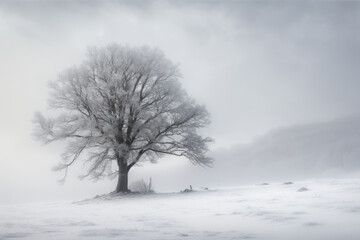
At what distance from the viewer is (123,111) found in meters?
16.5

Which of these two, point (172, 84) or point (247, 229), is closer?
point (247, 229)

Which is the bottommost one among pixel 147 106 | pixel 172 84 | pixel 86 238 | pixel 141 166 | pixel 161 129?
pixel 86 238

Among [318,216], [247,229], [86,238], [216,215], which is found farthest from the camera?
[216,215]

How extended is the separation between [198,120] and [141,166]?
13.2ft

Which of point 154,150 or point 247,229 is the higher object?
point 154,150

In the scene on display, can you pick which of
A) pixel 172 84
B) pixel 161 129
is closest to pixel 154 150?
pixel 161 129

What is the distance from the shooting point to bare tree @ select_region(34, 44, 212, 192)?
54.4 feet

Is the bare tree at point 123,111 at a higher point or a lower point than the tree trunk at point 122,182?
higher

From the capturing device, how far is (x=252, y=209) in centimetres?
778

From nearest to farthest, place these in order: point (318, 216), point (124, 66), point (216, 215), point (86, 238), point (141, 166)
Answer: point (86, 238)
point (318, 216)
point (216, 215)
point (124, 66)
point (141, 166)

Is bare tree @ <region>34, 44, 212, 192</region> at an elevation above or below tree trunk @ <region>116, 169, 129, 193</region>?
above

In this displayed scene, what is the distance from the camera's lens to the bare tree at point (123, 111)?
54.4ft

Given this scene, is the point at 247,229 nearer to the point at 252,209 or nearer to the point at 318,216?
the point at 318,216

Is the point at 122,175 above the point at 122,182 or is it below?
above
